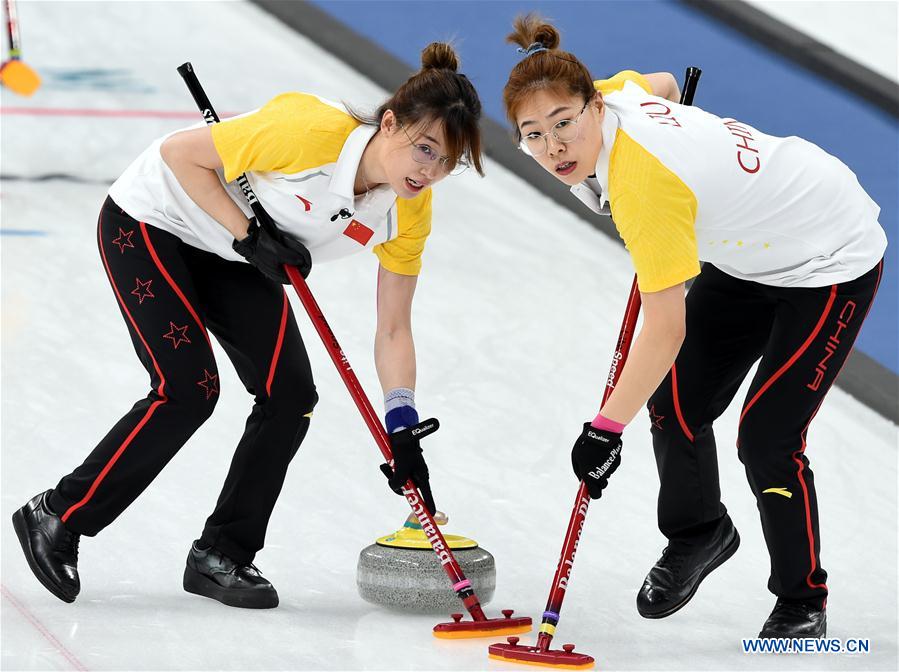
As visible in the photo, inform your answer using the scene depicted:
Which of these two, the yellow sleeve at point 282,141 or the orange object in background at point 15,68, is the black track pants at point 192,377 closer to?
the yellow sleeve at point 282,141

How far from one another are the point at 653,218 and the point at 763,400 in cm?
55

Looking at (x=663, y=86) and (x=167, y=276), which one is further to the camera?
(x=663, y=86)

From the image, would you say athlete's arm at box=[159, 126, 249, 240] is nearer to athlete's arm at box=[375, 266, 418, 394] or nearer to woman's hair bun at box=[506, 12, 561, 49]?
athlete's arm at box=[375, 266, 418, 394]

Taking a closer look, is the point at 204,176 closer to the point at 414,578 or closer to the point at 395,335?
the point at 395,335

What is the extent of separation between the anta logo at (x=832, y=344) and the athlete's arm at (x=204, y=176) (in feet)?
3.88

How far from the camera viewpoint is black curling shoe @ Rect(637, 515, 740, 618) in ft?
9.77

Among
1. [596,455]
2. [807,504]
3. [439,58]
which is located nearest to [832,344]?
[807,504]

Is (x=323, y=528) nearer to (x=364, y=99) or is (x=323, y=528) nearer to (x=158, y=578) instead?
(x=158, y=578)

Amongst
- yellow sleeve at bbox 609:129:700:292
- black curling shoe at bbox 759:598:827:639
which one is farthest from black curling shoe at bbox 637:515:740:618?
yellow sleeve at bbox 609:129:700:292

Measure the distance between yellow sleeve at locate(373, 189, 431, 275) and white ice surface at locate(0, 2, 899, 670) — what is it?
734 millimetres

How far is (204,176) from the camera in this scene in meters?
2.82

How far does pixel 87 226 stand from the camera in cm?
512

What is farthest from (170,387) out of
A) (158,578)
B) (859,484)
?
(859,484)

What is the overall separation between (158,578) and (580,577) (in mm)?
969
